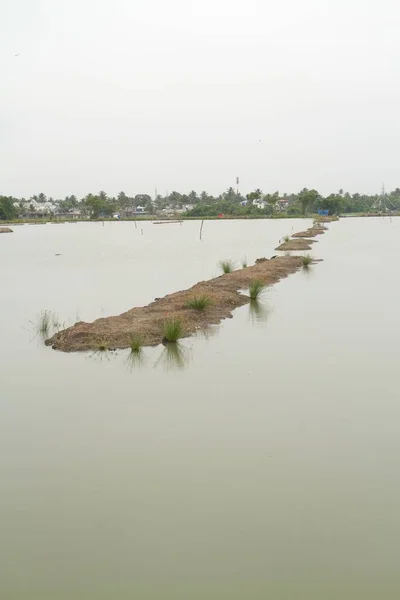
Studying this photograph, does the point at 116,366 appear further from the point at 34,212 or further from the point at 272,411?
the point at 34,212

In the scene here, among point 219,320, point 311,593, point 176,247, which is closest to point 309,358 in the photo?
point 219,320

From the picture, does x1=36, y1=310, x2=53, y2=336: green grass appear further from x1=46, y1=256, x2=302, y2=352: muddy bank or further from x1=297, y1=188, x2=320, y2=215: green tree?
x1=297, y1=188, x2=320, y2=215: green tree

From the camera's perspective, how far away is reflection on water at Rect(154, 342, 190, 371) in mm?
7426

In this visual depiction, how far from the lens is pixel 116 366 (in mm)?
7465

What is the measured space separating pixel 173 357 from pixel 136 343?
1.90ft

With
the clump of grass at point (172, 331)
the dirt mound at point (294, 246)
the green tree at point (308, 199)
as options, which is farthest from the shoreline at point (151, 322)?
the green tree at point (308, 199)

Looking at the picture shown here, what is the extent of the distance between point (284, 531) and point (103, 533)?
107 centimetres

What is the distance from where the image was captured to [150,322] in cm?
943

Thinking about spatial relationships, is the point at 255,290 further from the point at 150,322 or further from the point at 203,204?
the point at 203,204

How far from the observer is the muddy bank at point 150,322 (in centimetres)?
850

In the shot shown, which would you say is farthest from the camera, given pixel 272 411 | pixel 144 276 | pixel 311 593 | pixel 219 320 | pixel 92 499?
pixel 144 276

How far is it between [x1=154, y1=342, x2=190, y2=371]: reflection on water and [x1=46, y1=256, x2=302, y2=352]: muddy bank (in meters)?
0.32

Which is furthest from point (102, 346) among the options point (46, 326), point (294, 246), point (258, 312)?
point (294, 246)

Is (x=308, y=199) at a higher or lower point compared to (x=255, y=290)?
higher
